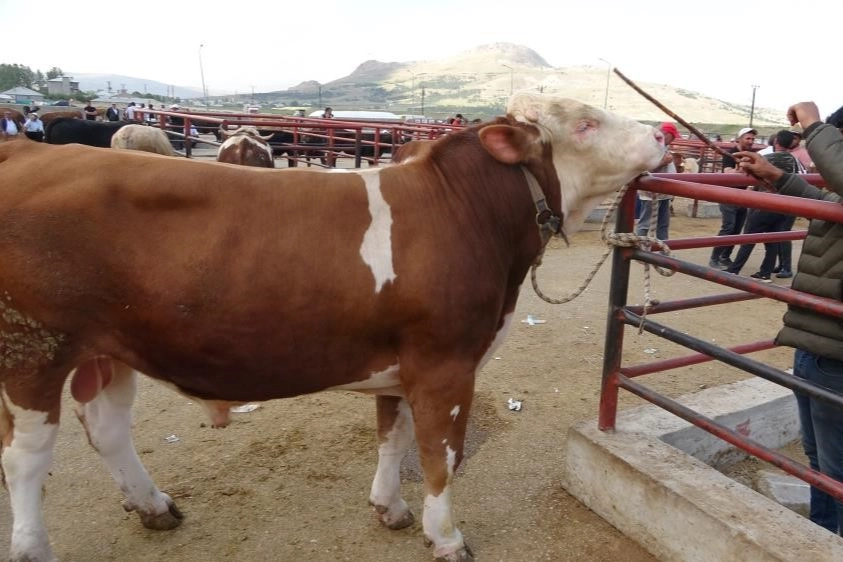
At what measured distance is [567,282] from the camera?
24.2 ft

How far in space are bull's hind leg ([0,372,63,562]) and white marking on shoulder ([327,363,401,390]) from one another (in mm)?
1063

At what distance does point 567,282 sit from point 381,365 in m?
5.17

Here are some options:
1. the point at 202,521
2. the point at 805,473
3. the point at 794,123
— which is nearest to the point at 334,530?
the point at 202,521

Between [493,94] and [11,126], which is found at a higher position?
[11,126]

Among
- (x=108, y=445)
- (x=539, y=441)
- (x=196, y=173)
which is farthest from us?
(x=539, y=441)

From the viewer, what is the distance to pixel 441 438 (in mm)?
2590

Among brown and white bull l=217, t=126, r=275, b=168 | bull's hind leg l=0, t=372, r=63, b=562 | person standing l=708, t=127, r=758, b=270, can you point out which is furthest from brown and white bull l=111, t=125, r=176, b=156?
person standing l=708, t=127, r=758, b=270

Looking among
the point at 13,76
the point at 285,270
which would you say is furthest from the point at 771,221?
the point at 13,76

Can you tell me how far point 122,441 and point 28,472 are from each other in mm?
434

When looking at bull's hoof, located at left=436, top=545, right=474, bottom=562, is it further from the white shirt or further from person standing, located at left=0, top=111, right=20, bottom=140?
the white shirt

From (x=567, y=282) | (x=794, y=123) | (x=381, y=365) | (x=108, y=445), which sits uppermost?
(x=794, y=123)

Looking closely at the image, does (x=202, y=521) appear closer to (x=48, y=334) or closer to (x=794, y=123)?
(x=48, y=334)

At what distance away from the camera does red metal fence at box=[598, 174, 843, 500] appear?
7.00ft

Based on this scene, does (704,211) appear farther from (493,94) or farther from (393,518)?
(493,94)
